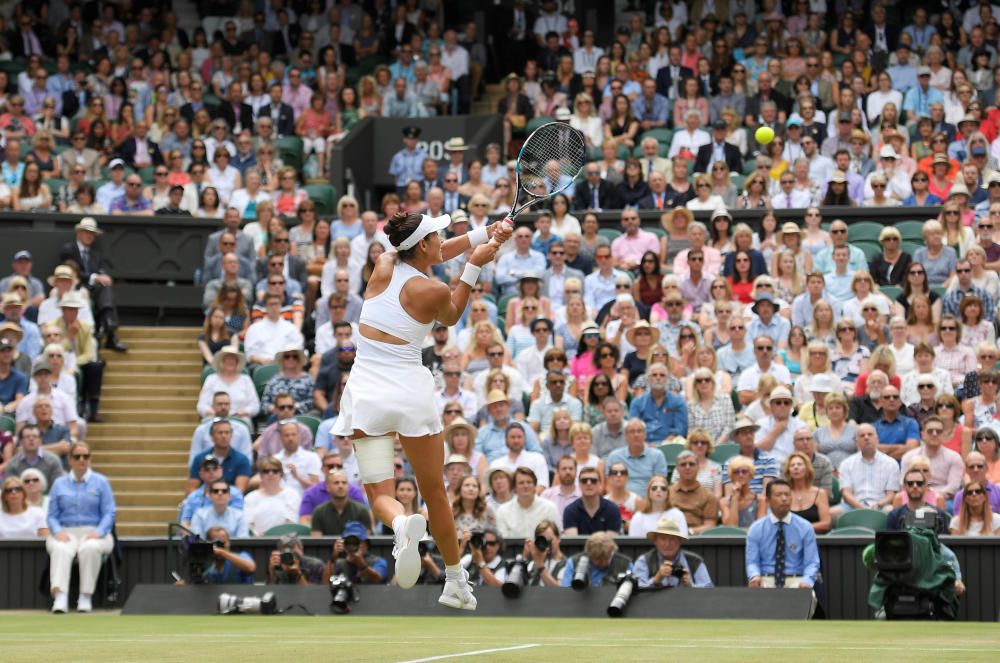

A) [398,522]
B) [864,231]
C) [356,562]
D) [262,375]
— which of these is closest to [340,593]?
[356,562]

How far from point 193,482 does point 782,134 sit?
28.7 ft

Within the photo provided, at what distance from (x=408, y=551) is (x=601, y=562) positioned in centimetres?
483

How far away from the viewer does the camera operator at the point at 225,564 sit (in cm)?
1384

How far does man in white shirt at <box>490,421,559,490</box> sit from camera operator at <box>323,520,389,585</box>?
169 cm

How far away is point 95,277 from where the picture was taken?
1897 cm

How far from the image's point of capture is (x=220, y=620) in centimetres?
1206

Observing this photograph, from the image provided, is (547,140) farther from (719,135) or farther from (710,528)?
(719,135)

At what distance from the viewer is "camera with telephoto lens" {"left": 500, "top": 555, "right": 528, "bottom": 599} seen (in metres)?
12.6

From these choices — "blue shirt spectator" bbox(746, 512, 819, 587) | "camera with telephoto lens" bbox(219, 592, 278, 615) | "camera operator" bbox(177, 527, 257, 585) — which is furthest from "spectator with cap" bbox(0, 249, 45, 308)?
"blue shirt spectator" bbox(746, 512, 819, 587)

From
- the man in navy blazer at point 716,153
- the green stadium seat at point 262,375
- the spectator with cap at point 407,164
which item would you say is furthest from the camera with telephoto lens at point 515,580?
the spectator with cap at point 407,164

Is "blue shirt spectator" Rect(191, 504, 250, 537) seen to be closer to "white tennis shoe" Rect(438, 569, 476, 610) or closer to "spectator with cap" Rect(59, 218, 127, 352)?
"spectator with cap" Rect(59, 218, 127, 352)

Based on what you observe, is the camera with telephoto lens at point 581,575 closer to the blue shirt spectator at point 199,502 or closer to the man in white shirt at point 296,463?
the blue shirt spectator at point 199,502

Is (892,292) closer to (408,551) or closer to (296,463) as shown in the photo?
(296,463)

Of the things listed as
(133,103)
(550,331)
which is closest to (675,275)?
(550,331)
